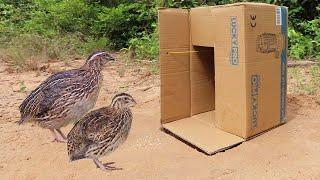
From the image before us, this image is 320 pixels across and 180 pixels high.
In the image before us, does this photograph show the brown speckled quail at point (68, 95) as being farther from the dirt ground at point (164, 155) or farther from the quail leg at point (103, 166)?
the dirt ground at point (164, 155)

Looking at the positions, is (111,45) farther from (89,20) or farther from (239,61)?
(239,61)

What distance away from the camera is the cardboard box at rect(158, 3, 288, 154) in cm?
323

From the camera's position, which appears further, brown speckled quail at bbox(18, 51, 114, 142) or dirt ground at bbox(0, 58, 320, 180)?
dirt ground at bbox(0, 58, 320, 180)

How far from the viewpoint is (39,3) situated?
848cm

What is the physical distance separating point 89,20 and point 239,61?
5.14 m

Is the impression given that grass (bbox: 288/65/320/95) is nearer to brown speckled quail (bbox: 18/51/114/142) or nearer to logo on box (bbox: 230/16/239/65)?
logo on box (bbox: 230/16/239/65)

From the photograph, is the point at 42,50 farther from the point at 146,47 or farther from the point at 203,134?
the point at 203,134

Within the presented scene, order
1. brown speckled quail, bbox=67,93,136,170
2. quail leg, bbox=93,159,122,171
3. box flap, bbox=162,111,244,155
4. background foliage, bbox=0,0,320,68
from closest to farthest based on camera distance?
brown speckled quail, bbox=67,93,136,170, quail leg, bbox=93,159,122,171, box flap, bbox=162,111,244,155, background foliage, bbox=0,0,320,68

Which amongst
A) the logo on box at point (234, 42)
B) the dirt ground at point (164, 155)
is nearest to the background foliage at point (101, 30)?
the dirt ground at point (164, 155)

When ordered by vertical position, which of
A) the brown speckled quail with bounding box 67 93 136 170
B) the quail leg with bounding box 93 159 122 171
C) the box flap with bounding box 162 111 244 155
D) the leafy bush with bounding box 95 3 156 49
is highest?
the leafy bush with bounding box 95 3 156 49

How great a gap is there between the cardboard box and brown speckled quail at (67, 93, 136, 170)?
1.66 meters

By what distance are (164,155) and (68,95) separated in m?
1.51

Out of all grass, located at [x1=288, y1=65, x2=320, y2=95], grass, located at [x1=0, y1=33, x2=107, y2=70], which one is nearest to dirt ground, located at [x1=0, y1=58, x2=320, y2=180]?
grass, located at [x1=288, y1=65, x2=320, y2=95]

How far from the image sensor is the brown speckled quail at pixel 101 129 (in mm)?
1614
